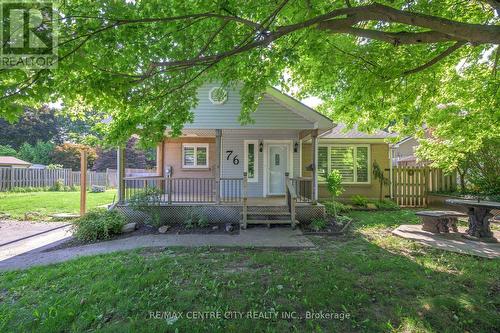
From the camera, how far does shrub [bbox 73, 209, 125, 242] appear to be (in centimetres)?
746

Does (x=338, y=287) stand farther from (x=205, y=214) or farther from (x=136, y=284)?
(x=205, y=214)

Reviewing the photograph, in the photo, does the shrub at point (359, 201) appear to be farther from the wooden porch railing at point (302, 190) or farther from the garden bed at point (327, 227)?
the garden bed at point (327, 227)

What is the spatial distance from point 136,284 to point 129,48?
3.66 meters

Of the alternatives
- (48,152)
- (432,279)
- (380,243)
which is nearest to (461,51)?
(380,243)

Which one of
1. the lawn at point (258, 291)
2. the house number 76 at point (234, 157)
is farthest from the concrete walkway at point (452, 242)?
the house number 76 at point (234, 157)

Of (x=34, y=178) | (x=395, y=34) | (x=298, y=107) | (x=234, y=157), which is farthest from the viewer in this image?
(x=34, y=178)

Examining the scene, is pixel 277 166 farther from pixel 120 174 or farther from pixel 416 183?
pixel 416 183

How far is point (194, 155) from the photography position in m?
12.9

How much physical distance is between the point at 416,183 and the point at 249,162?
880 cm

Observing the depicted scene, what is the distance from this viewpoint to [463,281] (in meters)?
4.49

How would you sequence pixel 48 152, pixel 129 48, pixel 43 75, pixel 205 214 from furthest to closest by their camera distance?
pixel 48 152 → pixel 205 214 → pixel 129 48 → pixel 43 75

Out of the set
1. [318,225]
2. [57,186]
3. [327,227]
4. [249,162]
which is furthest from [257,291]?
[57,186]

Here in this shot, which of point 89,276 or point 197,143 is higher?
point 197,143

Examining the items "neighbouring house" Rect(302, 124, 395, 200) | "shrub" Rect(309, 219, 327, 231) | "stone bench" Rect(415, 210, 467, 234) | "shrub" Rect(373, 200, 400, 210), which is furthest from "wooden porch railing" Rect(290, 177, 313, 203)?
"shrub" Rect(373, 200, 400, 210)
